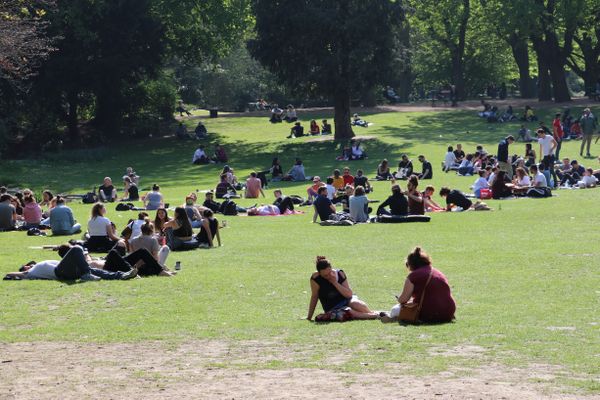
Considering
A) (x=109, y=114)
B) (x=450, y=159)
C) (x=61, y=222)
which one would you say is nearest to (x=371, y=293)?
(x=61, y=222)

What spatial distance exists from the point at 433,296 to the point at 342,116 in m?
43.0

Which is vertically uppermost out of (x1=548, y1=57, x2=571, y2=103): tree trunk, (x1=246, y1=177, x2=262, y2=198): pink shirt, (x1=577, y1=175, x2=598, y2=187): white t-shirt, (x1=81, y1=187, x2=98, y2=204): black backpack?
(x1=548, y1=57, x2=571, y2=103): tree trunk

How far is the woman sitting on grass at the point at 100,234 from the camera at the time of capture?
2178cm

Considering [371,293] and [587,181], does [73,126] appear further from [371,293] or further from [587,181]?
[371,293]

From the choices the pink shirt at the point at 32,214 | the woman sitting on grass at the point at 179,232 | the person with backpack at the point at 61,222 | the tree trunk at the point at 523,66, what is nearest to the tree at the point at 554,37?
the tree trunk at the point at 523,66

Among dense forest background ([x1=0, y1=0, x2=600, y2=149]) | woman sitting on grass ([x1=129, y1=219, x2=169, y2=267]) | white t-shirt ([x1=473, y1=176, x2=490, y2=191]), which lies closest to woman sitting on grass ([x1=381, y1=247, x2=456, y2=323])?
woman sitting on grass ([x1=129, y1=219, x2=169, y2=267])

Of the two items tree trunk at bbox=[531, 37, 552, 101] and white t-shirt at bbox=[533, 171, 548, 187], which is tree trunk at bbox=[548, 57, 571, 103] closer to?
tree trunk at bbox=[531, 37, 552, 101]

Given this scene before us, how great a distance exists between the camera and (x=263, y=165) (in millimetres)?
51062

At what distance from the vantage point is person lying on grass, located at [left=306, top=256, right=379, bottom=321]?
46.3 feet

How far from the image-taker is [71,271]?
18141 millimetres

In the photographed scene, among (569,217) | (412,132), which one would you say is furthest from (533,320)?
(412,132)

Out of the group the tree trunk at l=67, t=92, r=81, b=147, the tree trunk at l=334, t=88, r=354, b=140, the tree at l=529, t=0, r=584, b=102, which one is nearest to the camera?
the tree trunk at l=334, t=88, r=354, b=140

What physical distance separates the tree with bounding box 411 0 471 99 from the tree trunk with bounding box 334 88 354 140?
17120 millimetres

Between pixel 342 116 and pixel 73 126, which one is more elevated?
pixel 342 116
